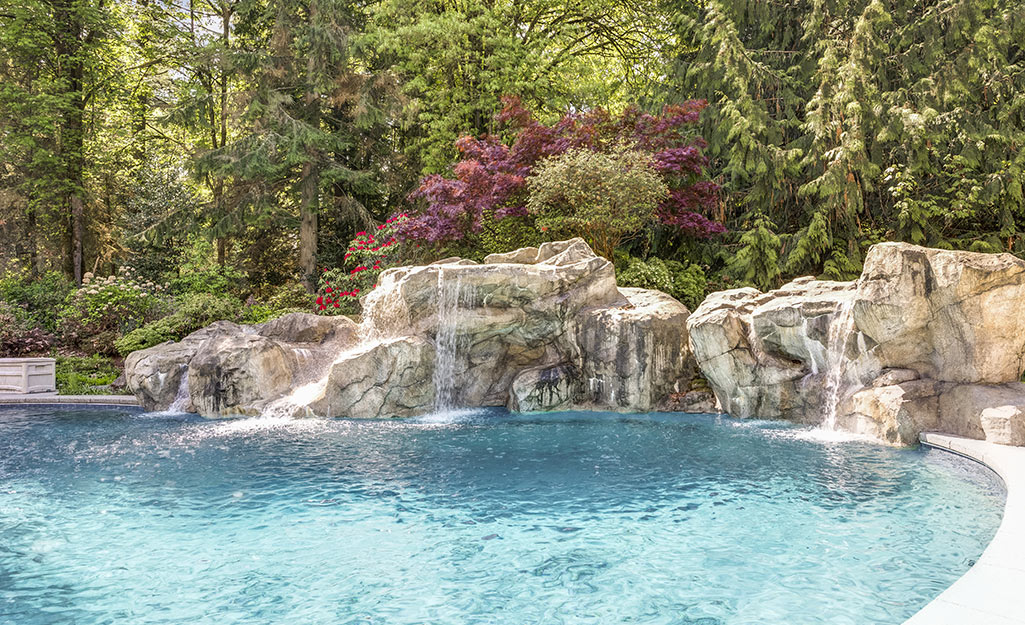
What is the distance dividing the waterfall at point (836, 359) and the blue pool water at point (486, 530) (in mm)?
801

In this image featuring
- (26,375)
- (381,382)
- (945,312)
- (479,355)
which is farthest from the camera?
(26,375)

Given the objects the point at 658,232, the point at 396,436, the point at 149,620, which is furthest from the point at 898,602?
the point at 658,232

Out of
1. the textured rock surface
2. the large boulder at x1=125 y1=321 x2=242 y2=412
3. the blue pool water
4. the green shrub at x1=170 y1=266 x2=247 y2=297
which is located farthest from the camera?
the green shrub at x1=170 y1=266 x2=247 y2=297

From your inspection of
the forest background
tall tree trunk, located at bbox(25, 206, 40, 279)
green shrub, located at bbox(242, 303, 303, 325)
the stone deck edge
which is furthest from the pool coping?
tall tree trunk, located at bbox(25, 206, 40, 279)

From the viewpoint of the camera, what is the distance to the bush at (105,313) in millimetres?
15000

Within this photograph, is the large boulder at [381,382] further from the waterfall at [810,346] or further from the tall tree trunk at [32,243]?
the tall tree trunk at [32,243]

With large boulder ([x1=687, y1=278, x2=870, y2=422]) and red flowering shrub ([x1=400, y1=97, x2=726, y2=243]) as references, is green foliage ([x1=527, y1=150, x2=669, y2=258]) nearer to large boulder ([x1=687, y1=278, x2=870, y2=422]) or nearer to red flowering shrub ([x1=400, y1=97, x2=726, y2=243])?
red flowering shrub ([x1=400, y1=97, x2=726, y2=243])

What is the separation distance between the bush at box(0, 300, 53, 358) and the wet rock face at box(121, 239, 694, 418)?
5.29 meters

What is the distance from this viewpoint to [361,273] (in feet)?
52.7

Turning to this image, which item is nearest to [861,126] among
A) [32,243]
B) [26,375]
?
[26,375]

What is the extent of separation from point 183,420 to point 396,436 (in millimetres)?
4068

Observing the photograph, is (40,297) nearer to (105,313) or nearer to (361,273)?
(105,313)

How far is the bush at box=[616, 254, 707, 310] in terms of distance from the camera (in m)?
13.5

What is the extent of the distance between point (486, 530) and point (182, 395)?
27.8 feet
